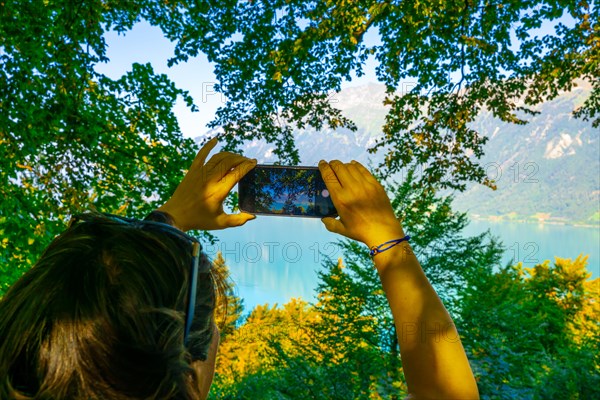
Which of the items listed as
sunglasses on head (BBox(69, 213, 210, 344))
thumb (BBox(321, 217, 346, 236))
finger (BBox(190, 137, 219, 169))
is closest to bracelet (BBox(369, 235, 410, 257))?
thumb (BBox(321, 217, 346, 236))

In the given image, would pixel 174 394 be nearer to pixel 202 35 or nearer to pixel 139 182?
pixel 202 35

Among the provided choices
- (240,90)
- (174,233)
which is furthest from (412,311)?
(240,90)

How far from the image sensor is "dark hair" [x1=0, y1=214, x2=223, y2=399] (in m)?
0.63

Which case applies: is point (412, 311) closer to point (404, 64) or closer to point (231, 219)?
point (231, 219)

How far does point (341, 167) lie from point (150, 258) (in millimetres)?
663

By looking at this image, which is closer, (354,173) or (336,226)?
(354,173)

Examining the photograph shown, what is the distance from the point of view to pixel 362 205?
114 cm

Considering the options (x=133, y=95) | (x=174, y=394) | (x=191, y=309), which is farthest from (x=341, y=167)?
(x=133, y=95)

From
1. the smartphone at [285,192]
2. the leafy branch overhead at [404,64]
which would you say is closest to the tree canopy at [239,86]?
the leafy branch overhead at [404,64]

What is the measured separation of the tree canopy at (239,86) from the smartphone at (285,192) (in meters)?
3.78

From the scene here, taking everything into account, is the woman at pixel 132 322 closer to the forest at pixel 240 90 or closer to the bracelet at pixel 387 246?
the bracelet at pixel 387 246

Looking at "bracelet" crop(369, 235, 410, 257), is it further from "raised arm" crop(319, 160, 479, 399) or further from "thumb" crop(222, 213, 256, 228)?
"thumb" crop(222, 213, 256, 228)

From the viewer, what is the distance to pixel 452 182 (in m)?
7.01

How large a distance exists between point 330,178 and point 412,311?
1.65 ft
